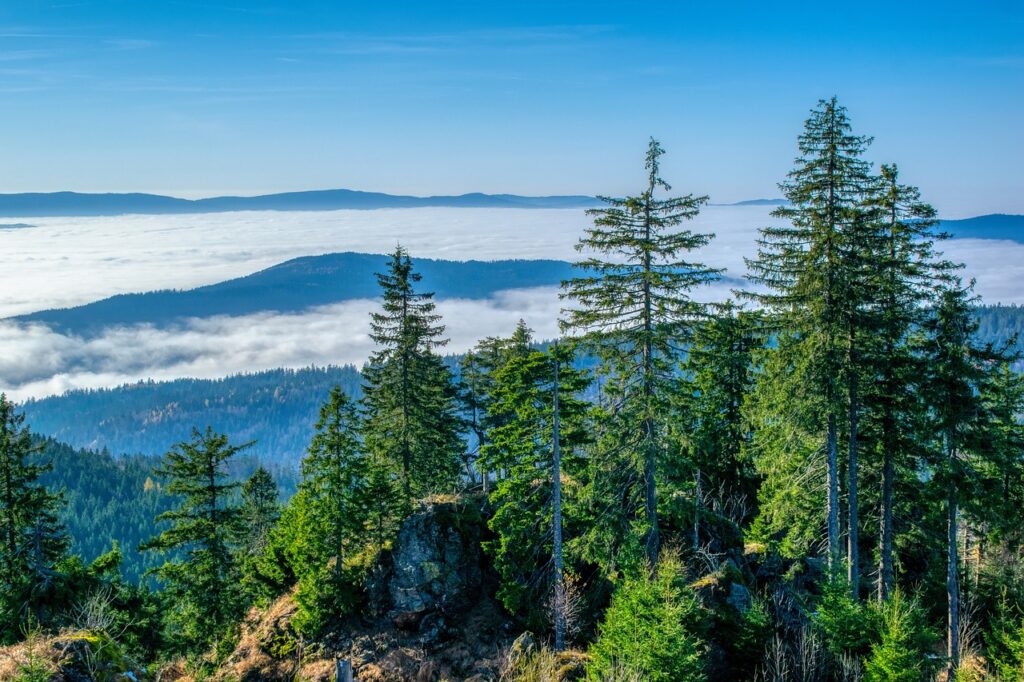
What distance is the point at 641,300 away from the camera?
25.3m

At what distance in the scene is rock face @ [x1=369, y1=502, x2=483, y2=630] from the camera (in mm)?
31453

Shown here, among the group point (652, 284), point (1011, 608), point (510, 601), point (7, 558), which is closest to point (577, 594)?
→ point (510, 601)

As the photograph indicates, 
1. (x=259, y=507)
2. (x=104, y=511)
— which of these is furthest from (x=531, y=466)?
(x=104, y=511)

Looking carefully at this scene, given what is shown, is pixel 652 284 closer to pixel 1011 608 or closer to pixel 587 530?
pixel 587 530

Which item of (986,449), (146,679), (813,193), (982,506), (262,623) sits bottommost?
(262,623)

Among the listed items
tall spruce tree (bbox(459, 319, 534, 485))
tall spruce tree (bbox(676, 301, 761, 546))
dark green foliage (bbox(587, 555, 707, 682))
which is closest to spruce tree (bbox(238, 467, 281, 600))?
tall spruce tree (bbox(459, 319, 534, 485))

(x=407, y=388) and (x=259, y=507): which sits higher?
(x=407, y=388)

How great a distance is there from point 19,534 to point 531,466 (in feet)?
76.4

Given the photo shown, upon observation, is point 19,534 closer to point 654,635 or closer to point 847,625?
point 654,635

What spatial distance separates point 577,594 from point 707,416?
11.3m

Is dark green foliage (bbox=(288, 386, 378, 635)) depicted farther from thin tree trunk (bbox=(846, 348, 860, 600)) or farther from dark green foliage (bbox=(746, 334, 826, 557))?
thin tree trunk (bbox=(846, 348, 860, 600))

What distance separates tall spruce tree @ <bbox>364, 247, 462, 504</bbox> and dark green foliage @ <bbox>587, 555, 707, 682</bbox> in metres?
14.4

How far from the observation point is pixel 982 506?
25469 millimetres

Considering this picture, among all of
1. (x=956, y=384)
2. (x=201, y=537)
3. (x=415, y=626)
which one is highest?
(x=956, y=384)
